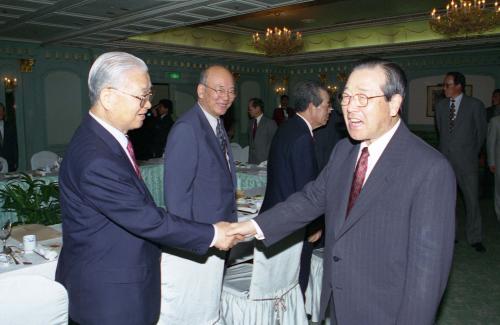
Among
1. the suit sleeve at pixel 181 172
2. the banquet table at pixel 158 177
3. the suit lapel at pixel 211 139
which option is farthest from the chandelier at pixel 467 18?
the suit sleeve at pixel 181 172

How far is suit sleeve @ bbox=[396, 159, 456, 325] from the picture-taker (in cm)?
150

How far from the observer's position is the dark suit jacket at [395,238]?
1.51 metres

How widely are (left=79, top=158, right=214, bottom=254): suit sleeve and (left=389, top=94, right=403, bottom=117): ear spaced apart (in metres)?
1.06

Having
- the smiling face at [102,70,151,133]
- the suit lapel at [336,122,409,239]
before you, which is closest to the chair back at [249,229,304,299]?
the suit lapel at [336,122,409,239]

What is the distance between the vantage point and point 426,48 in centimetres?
1063

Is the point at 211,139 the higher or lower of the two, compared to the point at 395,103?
lower

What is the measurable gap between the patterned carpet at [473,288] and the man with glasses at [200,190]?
2.12 m

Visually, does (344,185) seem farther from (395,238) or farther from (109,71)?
(109,71)

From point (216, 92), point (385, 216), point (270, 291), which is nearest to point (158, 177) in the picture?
point (216, 92)

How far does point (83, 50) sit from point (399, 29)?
7.86 meters

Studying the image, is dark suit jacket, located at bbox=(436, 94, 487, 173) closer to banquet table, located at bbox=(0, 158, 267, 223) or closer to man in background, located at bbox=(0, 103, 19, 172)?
banquet table, located at bbox=(0, 158, 267, 223)

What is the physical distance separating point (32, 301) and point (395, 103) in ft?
5.27

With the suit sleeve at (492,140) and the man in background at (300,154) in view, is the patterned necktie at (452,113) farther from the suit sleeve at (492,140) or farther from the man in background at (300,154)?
the man in background at (300,154)

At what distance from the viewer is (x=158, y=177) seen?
6.82 metres
